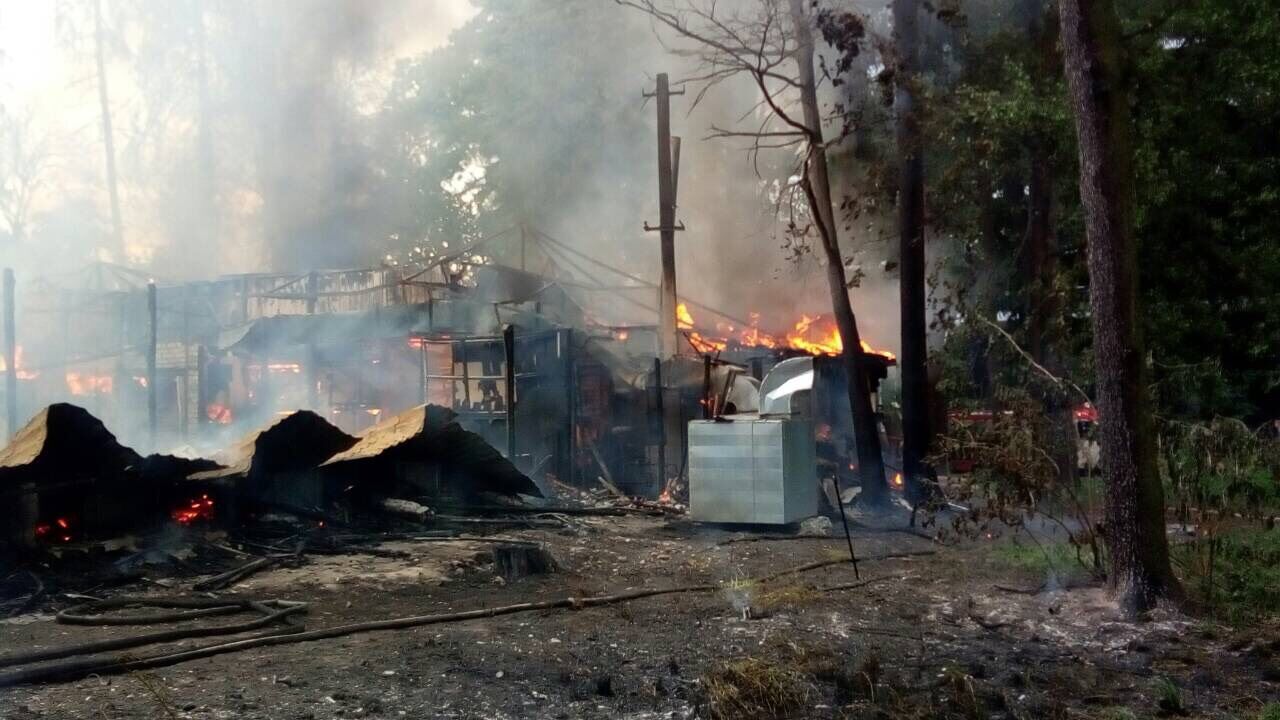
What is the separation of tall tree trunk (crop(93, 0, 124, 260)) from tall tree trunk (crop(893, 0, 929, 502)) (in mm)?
26721

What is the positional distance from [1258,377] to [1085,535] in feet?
34.2

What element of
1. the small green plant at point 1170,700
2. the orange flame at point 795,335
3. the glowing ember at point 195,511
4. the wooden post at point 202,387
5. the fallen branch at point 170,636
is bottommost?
the small green plant at point 1170,700

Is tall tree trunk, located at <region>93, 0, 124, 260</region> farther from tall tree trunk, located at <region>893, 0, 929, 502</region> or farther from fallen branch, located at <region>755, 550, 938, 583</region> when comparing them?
fallen branch, located at <region>755, 550, 938, 583</region>

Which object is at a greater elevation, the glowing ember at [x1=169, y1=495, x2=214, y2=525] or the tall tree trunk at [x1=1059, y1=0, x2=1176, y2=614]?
the tall tree trunk at [x1=1059, y1=0, x2=1176, y2=614]

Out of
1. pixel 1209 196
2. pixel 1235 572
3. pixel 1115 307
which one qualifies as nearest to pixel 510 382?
pixel 1115 307

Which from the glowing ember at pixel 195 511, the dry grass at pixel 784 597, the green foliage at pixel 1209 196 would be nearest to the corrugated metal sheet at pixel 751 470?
the dry grass at pixel 784 597

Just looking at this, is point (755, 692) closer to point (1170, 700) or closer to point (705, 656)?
point (705, 656)

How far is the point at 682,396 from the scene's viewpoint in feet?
61.2

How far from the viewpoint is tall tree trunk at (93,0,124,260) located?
106 ft

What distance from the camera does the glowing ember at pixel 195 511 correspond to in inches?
473

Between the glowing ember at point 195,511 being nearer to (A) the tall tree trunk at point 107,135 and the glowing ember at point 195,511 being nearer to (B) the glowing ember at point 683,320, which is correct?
(B) the glowing ember at point 683,320

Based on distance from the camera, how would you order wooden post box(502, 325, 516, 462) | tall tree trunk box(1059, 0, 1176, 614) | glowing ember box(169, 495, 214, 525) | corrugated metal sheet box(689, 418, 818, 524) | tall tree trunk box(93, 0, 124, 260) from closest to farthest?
tall tree trunk box(1059, 0, 1176, 614) → glowing ember box(169, 495, 214, 525) → corrugated metal sheet box(689, 418, 818, 524) → wooden post box(502, 325, 516, 462) → tall tree trunk box(93, 0, 124, 260)

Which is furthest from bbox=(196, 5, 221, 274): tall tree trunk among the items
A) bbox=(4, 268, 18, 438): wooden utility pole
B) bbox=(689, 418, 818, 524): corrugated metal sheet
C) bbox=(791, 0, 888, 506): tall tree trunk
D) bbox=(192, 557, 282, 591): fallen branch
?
bbox=(192, 557, 282, 591): fallen branch

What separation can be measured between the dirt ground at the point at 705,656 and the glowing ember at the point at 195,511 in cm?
206
